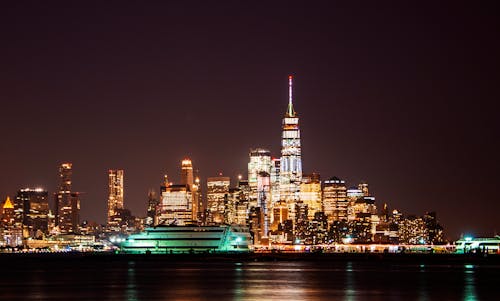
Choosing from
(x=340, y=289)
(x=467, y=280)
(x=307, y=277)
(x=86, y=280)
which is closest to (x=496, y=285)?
(x=467, y=280)

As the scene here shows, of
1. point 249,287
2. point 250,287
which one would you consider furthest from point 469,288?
point 249,287

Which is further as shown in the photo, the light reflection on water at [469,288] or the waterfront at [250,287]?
the waterfront at [250,287]

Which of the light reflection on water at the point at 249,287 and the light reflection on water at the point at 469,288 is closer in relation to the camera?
the light reflection on water at the point at 469,288

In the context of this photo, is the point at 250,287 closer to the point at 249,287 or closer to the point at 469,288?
the point at 249,287

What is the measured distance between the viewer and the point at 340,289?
101438 millimetres

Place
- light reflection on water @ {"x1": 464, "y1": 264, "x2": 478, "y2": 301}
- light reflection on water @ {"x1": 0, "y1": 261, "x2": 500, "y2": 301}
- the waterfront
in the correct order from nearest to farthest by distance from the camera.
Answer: light reflection on water @ {"x1": 464, "y1": 264, "x2": 478, "y2": 301} → the waterfront → light reflection on water @ {"x1": 0, "y1": 261, "x2": 500, "y2": 301}

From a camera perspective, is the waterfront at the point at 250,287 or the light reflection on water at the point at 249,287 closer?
the waterfront at the point at 250,287

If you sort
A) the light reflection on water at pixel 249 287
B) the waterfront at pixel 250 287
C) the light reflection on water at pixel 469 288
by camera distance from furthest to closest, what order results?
the light reflection on water at pixel 249 287, the waterfront at pixel 250 287, the light reflection on water at pixel 469 288

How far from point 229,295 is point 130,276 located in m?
40.5

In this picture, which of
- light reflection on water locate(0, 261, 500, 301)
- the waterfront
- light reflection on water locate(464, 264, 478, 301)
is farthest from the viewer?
light reflection on water locate(0, 261, 500, 301)

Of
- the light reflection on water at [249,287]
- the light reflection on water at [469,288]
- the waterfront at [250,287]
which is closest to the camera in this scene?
the light reflection on water at [469,288]

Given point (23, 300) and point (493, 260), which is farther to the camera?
point (493, 260)

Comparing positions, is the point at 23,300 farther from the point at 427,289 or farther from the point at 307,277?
the point at 307,277

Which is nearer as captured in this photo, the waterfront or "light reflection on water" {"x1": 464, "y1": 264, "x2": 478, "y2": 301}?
"light reflection on water" {"x1": 464, "y1": 264, "x2": 478, "y2": 301}
